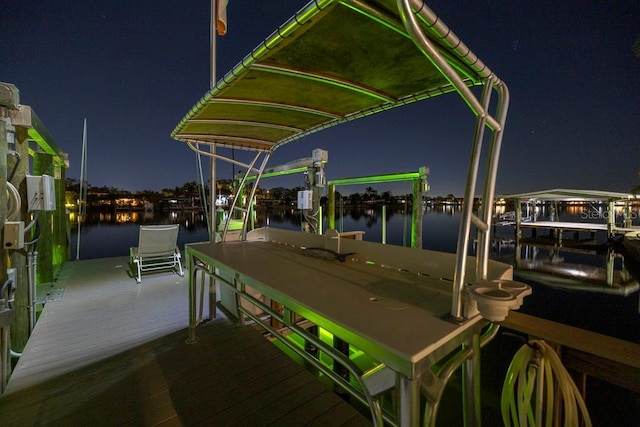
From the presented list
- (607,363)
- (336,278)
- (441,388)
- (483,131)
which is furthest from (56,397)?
(607,363)

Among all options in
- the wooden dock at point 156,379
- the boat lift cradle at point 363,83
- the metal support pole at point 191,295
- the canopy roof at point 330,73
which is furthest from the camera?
the metal support pole at point 191,295

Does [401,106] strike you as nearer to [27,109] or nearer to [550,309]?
[27,109]

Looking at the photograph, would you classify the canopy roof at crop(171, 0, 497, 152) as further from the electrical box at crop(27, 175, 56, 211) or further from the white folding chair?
the white folding chair

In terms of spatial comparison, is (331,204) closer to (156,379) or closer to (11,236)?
(156,379)

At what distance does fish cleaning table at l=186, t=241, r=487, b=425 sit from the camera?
2.33ft

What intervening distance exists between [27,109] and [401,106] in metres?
3.84

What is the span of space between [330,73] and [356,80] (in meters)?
0.19

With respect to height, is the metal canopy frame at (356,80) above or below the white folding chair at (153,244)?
above

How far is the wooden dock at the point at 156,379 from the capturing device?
1731 mm

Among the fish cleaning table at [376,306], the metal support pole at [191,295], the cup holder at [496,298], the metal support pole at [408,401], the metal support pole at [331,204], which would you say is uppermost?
the metal support pole at [331,204]

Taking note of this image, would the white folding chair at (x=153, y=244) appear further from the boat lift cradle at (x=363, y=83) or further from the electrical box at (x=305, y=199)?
the boat lift cradle at (x=363, y=83)

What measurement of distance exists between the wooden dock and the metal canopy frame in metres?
1.57

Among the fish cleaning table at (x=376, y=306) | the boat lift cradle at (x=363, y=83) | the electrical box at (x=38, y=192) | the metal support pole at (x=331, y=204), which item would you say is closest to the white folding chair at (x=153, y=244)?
the electrical box at (x=38, y=192)

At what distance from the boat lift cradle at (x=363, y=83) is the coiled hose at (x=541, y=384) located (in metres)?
0.31
